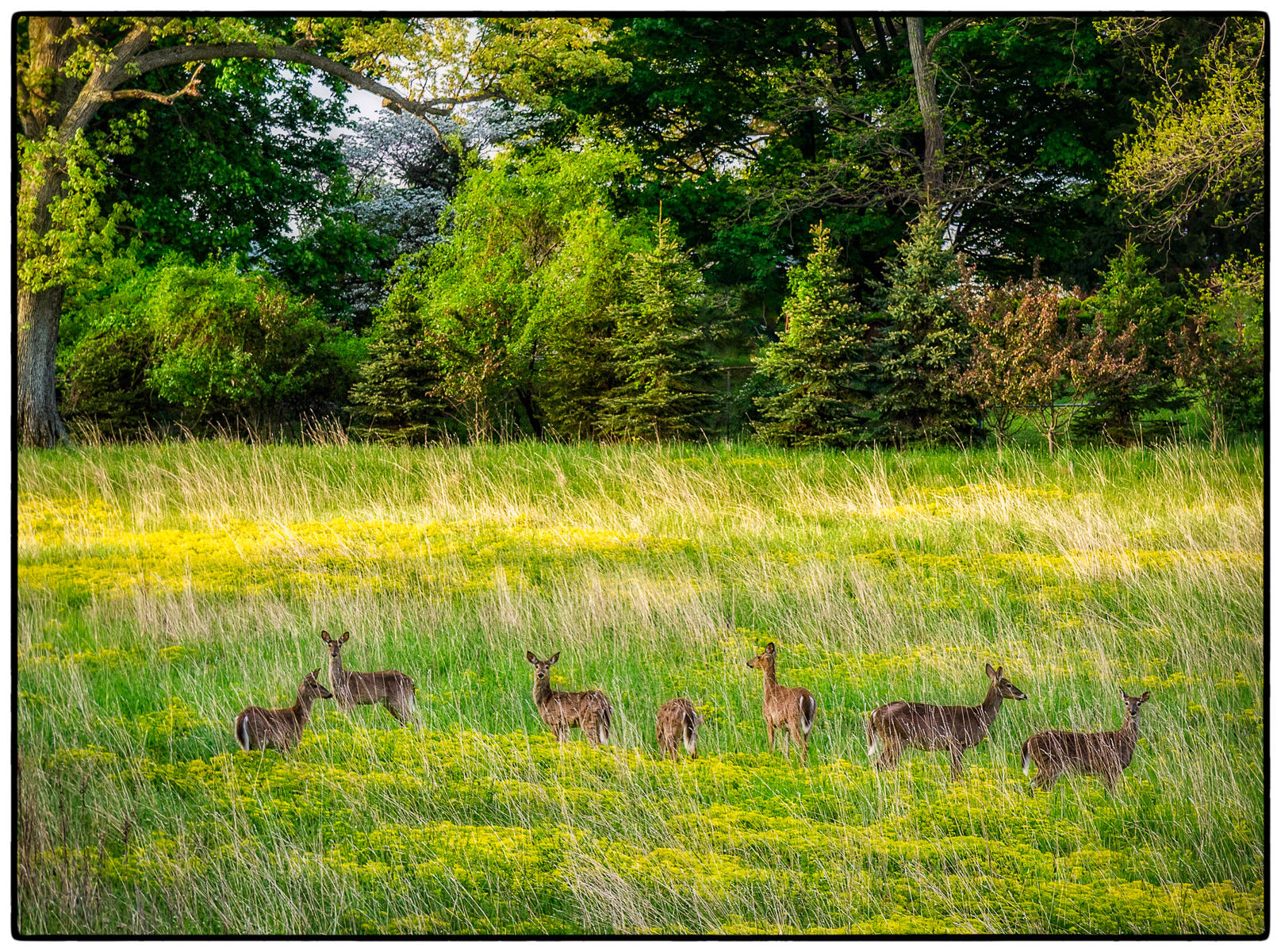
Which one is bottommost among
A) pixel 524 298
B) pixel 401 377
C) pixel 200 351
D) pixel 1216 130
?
pixel 401 377

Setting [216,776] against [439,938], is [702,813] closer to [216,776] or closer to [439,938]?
[439,938]

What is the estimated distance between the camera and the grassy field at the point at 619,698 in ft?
12.4

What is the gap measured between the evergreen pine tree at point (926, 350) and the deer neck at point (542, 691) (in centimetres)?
1237

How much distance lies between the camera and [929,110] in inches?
770

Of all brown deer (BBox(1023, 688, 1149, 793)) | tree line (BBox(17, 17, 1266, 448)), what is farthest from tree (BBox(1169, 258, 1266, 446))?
brown deer (BBox(1023, 688, 1149, 793))

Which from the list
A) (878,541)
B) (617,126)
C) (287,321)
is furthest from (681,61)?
(878,541)

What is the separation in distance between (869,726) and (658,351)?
12529 mm

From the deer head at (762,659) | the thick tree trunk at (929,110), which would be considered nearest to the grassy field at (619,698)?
the deer head at (762,659)

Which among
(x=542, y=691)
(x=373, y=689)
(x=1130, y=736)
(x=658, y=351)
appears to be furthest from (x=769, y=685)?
(x=658, y=351)

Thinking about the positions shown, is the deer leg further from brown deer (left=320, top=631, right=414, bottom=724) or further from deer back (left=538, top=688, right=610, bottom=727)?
brown deer (left=320, top=631, right=414, bottom=724)

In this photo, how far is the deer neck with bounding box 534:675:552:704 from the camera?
5074 mm

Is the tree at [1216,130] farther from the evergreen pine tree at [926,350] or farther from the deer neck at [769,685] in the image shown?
the deer neck at [769,685]

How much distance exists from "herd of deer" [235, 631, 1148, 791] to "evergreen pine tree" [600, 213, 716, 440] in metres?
11.4

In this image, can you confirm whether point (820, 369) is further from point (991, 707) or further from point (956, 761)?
point (956, 761)
